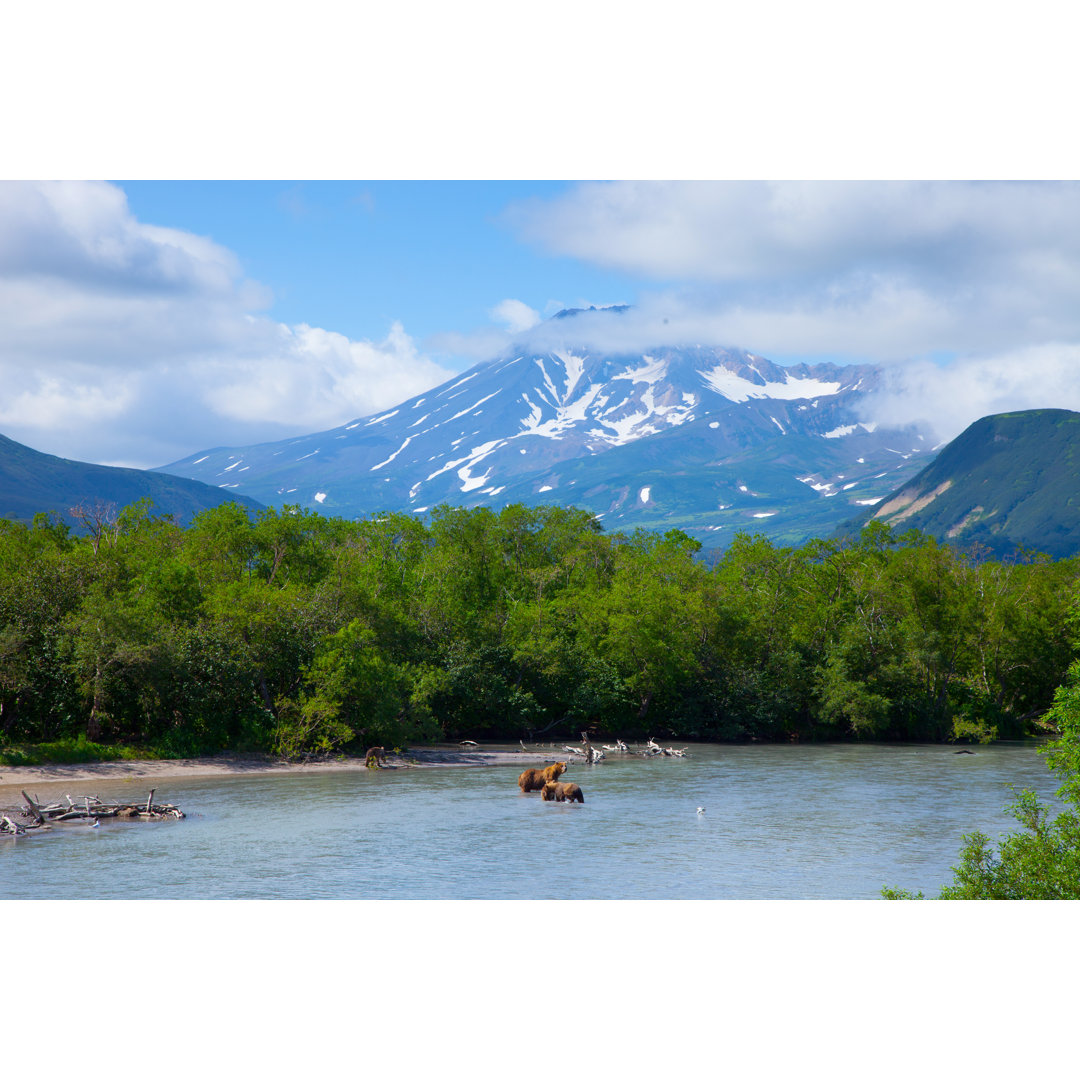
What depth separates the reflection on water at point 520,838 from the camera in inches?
850

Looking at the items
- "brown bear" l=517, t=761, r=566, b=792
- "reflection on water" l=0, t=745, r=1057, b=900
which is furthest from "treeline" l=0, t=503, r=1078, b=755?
"brown bear" l=517, t=761, r=566, b=792

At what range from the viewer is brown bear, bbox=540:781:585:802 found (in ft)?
111

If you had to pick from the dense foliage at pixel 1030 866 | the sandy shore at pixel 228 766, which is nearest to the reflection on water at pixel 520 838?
the sandy shore at pixel 228 766

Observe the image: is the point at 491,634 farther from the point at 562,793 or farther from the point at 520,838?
the point at 520,838

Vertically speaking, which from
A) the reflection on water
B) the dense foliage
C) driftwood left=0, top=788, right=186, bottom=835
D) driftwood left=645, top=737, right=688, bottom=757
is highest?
the dense foliage

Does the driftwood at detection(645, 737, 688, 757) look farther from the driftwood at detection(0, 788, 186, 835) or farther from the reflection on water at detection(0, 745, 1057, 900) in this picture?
the driftwood at detection(0, 788, 186, 835)

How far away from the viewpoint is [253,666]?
41.0 metres

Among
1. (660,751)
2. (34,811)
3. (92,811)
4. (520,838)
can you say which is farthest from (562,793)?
(660,751)

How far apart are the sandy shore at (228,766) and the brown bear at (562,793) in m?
9.69

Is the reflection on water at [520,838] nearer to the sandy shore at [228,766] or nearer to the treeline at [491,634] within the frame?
the sandy shore at [228,766]

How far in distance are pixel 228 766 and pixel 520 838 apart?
659 inches

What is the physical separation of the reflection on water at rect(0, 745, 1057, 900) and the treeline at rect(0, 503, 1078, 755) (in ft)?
15.9
